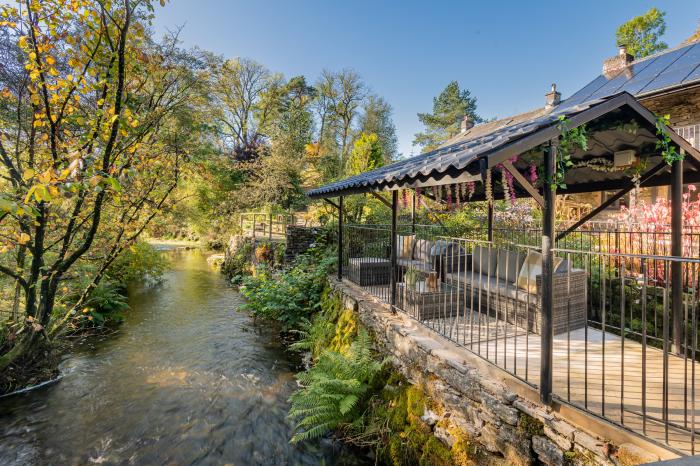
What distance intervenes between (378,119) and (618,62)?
19134 millimetres

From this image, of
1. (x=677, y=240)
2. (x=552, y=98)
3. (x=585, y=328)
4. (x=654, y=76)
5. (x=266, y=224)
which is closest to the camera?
(x=585, y=328)

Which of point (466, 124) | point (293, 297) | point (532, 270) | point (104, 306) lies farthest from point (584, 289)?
point (466, 124)

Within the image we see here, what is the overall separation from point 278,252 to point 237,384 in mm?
7171

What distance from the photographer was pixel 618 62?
11.9 metres

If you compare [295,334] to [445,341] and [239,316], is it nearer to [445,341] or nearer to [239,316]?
[239,316]

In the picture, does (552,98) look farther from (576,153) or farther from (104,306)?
(104,306)

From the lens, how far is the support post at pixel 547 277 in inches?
103

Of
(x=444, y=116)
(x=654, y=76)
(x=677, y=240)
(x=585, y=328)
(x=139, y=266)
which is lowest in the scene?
(x=139, y=266)

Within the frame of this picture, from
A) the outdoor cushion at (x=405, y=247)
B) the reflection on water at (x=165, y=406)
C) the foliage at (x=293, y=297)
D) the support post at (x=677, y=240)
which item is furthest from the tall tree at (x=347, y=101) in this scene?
the support post at (x=677, y=240)

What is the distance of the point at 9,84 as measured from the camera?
481cm

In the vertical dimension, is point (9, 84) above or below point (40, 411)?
above

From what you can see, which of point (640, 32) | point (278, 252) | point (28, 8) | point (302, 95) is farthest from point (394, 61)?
point (28, 8)

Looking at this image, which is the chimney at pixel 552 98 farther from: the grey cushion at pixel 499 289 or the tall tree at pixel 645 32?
the grey cushion at pixel 499 289

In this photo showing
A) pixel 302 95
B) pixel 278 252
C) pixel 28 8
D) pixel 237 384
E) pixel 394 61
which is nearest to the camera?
pixel 28 8
